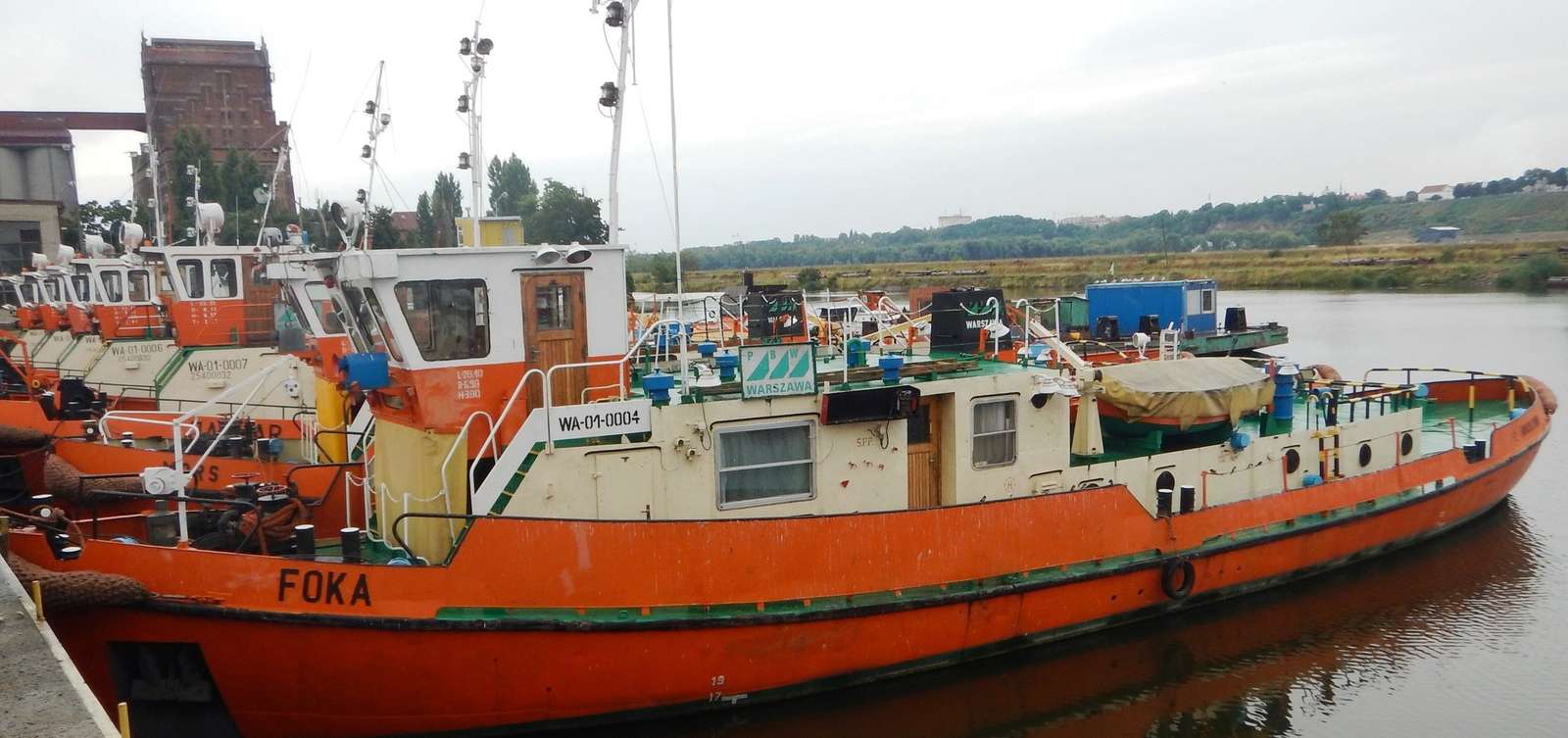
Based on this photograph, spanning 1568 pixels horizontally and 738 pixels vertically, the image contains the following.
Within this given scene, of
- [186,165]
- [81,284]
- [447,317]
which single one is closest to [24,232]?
[186,165]

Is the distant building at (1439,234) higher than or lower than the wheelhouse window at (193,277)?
higher

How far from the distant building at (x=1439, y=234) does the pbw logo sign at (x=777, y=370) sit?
353 feet

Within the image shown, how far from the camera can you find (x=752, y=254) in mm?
121250

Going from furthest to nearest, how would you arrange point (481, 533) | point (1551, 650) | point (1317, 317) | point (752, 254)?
point (752, 254) → point (1317, 317) → point (1551, 650) → point (481, 533)

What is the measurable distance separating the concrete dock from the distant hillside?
82.9 m

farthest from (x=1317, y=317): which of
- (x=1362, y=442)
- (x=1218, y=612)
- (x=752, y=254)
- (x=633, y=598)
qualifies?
(x=752, y=254)

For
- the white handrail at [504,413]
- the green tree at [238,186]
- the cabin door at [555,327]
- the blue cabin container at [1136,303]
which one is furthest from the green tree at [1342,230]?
the white handrail at [504,413]

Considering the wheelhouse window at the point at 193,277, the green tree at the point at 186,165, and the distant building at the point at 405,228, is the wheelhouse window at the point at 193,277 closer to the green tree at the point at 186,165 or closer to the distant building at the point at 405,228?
the distant building at the point at 405,228

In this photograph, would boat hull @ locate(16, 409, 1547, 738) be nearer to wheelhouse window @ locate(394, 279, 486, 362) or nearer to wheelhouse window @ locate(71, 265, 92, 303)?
wheelhouse window @ locate(394, 279, 486, 362)

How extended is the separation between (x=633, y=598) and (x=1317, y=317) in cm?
3923

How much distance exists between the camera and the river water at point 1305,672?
885cm

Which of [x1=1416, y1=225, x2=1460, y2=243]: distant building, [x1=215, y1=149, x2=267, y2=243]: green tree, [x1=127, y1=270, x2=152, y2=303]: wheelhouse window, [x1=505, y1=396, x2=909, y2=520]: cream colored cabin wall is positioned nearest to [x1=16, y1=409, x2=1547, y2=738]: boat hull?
[x1=505, y1=396, x2=909, y2=520]: cream colored cabin wall

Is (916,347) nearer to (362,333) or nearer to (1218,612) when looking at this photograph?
(1218,612)

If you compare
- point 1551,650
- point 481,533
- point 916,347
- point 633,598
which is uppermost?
point 916,347
